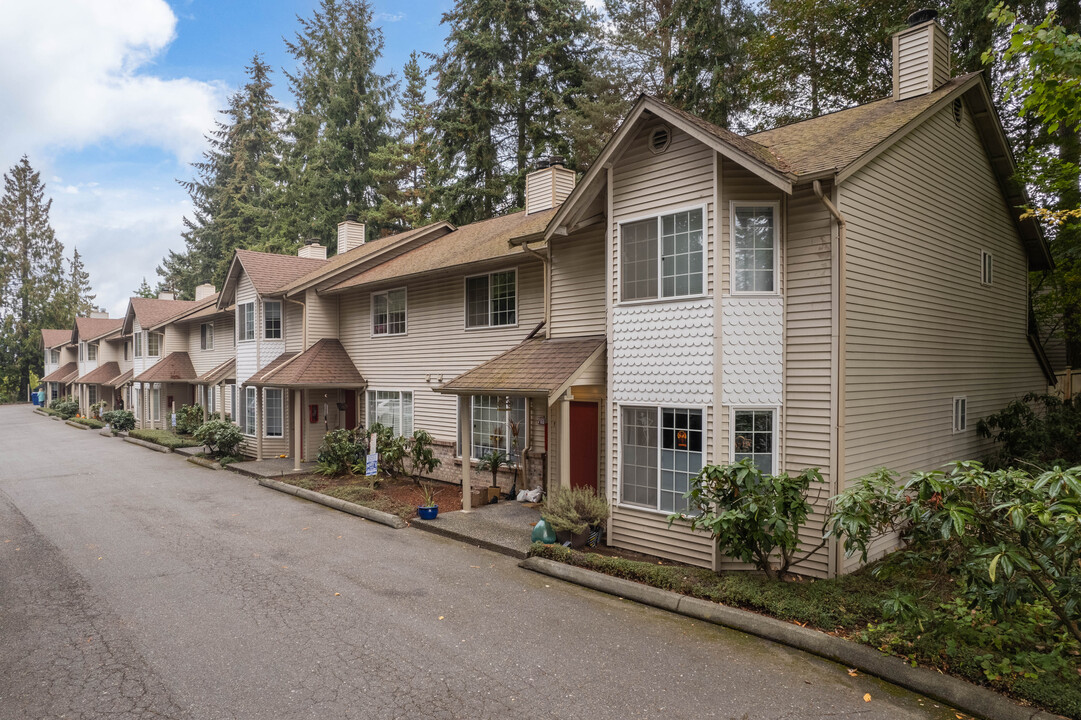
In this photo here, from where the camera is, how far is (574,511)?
927 cm

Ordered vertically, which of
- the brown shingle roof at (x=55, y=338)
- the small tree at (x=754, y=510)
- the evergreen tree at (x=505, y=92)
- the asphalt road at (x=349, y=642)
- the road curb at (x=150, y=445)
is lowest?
the road curb at (x=150, y=445)

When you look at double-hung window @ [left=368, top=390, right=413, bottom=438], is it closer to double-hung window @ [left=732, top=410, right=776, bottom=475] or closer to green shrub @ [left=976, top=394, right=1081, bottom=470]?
double-hung window @ [left=732, top=410, right=776, bottom=475]

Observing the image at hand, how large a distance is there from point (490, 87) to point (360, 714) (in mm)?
24930

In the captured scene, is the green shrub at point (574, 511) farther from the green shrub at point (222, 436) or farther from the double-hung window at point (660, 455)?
the green shrub at point (222, 436)

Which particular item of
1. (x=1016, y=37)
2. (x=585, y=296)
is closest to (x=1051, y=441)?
(x=1016, y=37)

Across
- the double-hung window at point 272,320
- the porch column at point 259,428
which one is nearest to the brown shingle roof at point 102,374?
the double-hung window at point 272,320

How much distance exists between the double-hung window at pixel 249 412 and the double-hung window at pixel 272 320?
2.11 metres

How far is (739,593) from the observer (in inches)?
279

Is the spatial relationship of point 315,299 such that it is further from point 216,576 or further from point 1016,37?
point 1016,37

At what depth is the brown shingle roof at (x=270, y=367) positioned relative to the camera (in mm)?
18312

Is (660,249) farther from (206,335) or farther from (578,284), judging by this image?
(206,335)

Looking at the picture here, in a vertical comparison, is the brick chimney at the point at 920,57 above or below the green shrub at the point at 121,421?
above

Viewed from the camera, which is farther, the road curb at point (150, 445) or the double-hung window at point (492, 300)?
the road curb at point (150, 445)

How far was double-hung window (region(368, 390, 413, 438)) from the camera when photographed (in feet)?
54.2
